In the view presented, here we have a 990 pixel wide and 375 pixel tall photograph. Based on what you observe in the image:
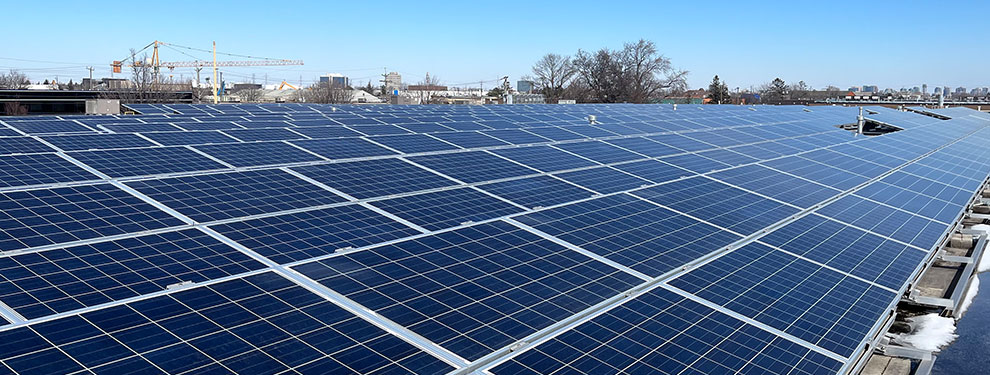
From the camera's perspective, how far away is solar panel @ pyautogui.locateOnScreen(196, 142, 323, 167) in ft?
54.2

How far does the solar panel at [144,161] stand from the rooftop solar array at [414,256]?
0.09 metres

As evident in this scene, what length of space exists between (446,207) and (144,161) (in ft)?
22.5

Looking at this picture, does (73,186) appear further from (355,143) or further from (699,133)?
(699,133)

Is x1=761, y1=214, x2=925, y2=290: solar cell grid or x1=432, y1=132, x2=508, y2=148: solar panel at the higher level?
x1=432, y1=132, x2=508, y2=148: solar panel

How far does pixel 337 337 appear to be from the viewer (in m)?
8.52

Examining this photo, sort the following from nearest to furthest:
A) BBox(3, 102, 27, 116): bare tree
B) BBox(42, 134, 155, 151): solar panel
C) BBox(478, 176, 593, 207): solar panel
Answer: BBox(42, 134, 155, 151): solar panel
BBox(478, 176, 593, 207): solar panel
BBox(3, 102, 27, 116): bare tree

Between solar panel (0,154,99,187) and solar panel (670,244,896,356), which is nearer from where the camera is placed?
solar panel (670,244,896,356)

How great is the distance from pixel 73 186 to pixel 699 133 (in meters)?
27.4

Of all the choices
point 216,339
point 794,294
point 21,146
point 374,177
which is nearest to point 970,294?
point 794,294

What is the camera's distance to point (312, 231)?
12078mm

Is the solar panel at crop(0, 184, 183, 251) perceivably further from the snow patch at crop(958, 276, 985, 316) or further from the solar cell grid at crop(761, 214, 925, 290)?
the snow patch at crop(958, 276, 985, 316)

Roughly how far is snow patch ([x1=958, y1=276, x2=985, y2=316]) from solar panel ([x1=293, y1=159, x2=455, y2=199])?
16453 millimetres

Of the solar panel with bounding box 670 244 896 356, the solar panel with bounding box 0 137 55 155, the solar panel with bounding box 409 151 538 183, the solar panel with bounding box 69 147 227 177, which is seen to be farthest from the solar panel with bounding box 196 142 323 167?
the solar panel with bounding box 670 244 896 356

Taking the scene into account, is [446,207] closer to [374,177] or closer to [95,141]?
[374,177]
